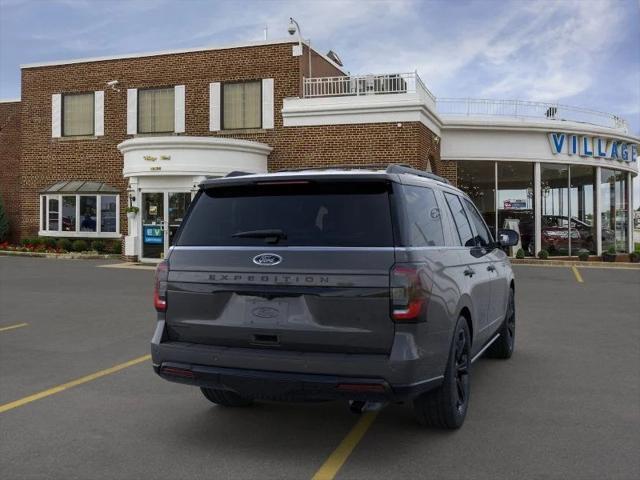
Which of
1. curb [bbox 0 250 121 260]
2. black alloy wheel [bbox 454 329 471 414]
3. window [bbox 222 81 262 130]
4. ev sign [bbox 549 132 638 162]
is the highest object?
window [bbox 222 81 262 130]

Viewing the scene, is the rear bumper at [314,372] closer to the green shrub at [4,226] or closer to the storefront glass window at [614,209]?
the storefront glass window at [614,209]

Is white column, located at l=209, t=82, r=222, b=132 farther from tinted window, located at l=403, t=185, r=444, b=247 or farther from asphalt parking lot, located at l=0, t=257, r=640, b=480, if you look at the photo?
tinted window, located at l=403, t=185, r=444, b=247

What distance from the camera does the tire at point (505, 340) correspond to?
6930mm

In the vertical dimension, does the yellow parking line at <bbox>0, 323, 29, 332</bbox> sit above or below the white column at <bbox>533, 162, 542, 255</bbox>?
below

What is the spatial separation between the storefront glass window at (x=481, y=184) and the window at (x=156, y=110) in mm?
11024

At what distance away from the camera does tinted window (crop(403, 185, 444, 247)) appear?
4.09m

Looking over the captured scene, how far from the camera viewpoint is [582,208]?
25.1 m

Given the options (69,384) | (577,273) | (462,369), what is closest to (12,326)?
(69,384)

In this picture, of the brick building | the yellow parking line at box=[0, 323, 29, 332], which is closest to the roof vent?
the brick building

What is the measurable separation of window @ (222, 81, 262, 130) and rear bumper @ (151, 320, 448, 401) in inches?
748

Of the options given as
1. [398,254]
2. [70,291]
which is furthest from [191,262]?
[70,291]

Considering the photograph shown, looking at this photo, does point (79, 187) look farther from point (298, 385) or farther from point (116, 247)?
point (298, 385)

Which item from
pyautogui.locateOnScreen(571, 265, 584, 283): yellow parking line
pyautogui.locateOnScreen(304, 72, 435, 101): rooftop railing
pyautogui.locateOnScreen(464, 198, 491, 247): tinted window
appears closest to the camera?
pyautogui.locateOnScreen(464, 198, 491, 247): tinted window

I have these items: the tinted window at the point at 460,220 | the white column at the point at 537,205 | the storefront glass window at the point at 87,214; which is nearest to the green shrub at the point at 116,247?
the storefront glass window at the point at 87,214
